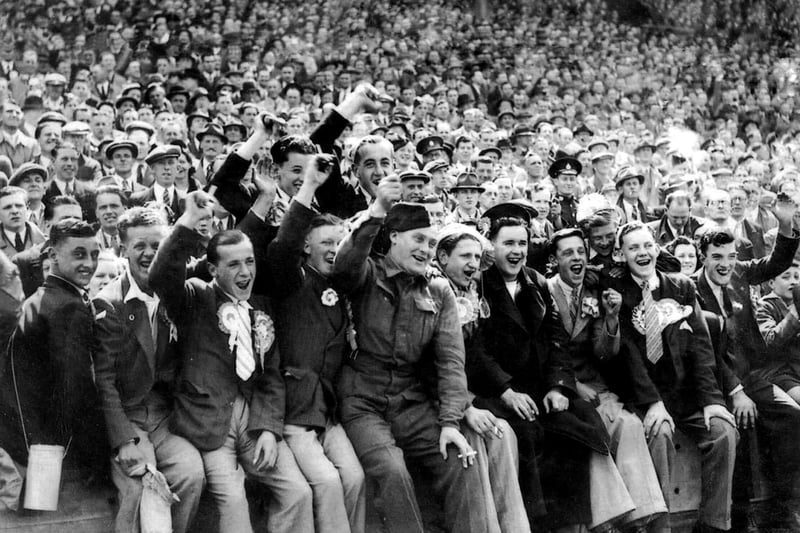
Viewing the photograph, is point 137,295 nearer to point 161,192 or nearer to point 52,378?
point 52,378

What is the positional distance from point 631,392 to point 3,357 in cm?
340

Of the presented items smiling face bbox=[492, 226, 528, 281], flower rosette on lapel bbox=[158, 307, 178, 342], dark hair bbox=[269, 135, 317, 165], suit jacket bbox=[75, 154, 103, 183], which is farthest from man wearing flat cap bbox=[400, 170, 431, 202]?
suit jacket bbox=[75, 154, 103, 183]

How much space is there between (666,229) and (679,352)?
287 centimetres

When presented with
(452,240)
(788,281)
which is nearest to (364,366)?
(452,240)

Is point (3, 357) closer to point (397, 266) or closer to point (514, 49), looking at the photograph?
point (397, 266)

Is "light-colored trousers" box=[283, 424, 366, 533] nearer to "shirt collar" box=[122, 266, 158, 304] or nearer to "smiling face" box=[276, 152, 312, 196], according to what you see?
"shirt collar" box=[122, 266, 158, 304]

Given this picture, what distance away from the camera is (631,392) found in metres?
5.27

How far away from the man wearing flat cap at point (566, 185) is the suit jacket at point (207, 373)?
14.7 feet

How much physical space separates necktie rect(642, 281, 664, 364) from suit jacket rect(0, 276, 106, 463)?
315 cm

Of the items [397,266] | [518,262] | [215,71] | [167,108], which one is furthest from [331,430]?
[215,71]

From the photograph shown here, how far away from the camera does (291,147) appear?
489 centimetres

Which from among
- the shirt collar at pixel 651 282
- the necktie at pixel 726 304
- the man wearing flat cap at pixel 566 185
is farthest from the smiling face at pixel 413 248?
the man wearing flat cap at pixel 566 185

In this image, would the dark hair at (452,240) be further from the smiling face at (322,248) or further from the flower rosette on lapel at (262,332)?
the flower rosette on lapel at (262,332)

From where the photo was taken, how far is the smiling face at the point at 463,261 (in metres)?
4.79
